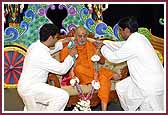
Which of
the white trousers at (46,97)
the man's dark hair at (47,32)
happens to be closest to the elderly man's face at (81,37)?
the man's dark hair at (47,32)

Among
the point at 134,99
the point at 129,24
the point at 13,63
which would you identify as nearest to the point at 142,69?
the point at 134,99

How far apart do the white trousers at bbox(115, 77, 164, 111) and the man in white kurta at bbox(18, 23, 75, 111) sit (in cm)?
63

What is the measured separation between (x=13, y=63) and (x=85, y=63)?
112 centimetres

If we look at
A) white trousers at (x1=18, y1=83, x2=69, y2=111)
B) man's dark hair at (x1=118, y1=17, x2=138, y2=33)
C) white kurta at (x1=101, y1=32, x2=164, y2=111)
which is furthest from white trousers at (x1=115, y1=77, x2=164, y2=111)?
white trousers at (x1=18, y1=83, x2=69, y2=111)

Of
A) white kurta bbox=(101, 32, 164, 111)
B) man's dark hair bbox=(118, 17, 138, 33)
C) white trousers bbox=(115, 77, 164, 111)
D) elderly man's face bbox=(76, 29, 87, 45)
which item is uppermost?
man's dark hair bbox=(118, 17, 138, 33)

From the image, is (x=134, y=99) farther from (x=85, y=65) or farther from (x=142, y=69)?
(x=85, y=65)

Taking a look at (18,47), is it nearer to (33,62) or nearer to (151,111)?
(33,62)

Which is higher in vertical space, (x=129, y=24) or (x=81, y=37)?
(x=129, y=24)

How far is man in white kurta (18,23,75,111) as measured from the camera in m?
4.50

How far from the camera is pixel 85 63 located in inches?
202

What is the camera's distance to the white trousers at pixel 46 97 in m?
4.50

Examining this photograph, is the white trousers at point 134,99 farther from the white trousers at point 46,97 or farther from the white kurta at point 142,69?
the white trousers at point 46,97

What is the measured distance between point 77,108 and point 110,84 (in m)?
0.45

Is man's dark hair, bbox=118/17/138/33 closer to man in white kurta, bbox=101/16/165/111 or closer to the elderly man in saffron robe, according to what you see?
man in white kurta, bbox=101/16/165/111
